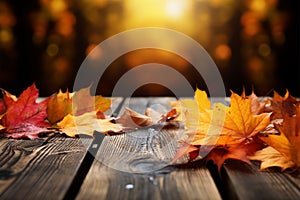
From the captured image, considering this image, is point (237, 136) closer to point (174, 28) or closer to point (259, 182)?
point (259, 182)

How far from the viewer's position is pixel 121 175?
0.77m

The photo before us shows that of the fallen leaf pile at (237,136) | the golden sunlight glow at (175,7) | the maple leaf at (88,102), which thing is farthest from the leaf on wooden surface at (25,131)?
the golden sunlight glow at (175,7)

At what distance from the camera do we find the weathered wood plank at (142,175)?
0.68 meters

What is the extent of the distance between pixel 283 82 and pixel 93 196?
2.76 metres

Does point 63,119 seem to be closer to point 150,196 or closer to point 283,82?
point 150,196

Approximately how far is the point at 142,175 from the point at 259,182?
198 mm

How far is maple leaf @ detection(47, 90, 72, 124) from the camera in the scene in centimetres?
117

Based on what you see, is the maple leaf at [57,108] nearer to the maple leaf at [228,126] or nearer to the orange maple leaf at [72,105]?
the orange maple leaf at [72,105]

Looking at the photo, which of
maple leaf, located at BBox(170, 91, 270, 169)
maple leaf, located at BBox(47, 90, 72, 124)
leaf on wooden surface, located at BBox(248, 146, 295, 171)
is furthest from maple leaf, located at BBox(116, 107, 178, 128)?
leaf on wooden surface, located at BBox(248, 146, 295, 171)

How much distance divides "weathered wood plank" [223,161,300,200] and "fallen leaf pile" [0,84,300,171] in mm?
17

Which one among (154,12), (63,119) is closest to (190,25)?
(154,12)

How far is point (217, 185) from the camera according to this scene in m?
0.76

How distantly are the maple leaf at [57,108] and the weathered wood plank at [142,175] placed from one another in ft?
0.68

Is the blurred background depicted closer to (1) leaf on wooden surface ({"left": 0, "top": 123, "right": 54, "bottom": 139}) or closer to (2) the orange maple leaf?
(2) the orange maple leaf
